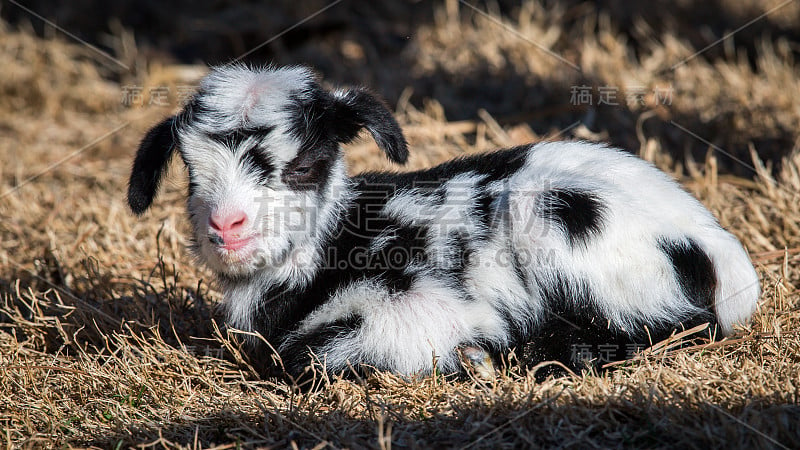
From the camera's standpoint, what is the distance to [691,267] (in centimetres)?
296

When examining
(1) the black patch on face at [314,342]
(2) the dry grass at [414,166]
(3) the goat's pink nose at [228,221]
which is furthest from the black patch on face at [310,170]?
(2) the dry grass at [414,166]

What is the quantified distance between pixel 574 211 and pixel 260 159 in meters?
1.24

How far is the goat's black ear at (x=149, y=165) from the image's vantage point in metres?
3.29

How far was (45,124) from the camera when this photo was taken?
7.34 meters

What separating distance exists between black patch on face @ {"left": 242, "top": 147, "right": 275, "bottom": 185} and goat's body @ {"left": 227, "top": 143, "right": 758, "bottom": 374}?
39 cm

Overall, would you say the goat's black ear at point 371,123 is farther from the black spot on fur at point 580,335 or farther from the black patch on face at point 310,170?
the black spot on fur at point 580,335

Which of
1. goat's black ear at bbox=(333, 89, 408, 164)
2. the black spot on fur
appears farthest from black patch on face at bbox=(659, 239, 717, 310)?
goat's black ear at bbox=(333, 89, 408, 164)

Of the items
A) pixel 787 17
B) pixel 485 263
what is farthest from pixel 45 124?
pixel 787 17

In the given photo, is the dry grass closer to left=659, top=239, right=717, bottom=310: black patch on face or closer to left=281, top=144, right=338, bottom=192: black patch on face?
left=659, top=239, right=717, bottom=310: black patch on face

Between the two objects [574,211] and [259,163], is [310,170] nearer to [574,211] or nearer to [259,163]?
[259,163]

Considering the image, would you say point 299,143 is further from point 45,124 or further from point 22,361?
point 45,124

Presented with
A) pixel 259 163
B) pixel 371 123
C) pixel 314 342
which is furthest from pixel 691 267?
pixel 259 163

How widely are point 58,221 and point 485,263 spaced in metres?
3.25

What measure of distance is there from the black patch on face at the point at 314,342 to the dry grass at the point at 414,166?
0.47 feet
